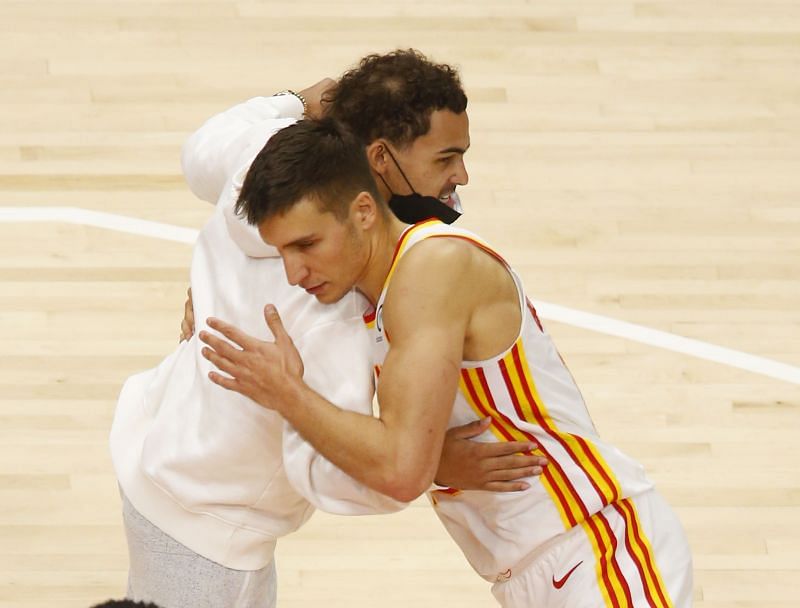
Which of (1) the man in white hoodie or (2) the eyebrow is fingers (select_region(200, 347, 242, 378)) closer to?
(1) the man in white hoodie

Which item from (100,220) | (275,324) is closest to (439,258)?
(275,324)

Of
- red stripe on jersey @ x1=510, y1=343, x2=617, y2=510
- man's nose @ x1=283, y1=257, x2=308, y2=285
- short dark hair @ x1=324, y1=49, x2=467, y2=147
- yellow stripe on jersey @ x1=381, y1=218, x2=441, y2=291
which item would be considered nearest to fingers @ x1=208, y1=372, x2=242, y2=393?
man's nose @ x1=283, y1=257, x2=308, y2=285

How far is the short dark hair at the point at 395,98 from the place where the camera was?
2.96 metres

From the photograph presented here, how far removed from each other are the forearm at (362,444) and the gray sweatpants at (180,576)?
0.49 metres

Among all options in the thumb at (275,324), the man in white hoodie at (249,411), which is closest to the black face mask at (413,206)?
the man in white hoodie at (249,411)

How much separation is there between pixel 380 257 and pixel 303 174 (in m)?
0.24

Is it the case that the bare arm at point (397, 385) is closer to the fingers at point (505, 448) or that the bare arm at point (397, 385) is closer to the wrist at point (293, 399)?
the wrist at point (293, 399)

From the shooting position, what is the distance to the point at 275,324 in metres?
2.57

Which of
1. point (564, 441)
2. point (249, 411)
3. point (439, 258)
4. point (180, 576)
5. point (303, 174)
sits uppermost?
point (303, 174)

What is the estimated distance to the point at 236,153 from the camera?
9.71 feet

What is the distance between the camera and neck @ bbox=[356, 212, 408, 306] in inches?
104

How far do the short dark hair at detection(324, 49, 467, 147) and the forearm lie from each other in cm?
69

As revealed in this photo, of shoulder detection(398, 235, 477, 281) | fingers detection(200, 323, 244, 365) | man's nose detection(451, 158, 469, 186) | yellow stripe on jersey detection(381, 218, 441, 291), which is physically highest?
shoulder detection(398, 235, 477, 281)

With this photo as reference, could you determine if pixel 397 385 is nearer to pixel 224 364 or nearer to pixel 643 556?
pixel 224 364
